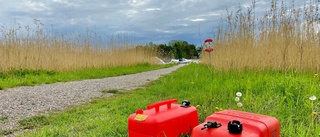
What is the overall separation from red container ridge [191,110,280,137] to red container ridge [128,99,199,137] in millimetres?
308

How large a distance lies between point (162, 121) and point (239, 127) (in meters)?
0.54

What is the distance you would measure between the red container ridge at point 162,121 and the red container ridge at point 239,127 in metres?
0.31

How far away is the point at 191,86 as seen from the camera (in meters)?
4.04

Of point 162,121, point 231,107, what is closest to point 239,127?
point 162,121

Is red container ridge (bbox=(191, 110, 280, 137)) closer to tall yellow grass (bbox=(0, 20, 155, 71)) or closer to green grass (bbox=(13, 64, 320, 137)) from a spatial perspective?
green grass (bbox=(13, 64, 320, 137))

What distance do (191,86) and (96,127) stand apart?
6.87 ft

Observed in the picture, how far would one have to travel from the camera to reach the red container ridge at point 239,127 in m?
1.12

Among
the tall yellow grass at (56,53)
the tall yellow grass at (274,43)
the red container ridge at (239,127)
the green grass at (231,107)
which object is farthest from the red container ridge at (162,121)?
the tall yellow grass at (56,53)

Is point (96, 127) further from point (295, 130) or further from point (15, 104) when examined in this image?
point (15, 104)

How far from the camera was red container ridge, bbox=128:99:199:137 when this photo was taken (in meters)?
1.49

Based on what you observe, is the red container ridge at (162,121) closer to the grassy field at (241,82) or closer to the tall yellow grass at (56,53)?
the grassy field at (241,82)

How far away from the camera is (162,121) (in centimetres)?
150

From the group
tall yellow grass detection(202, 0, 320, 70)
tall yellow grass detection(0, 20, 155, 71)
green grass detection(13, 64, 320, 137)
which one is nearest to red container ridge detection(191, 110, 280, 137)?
green grass detection(13, 64, 320, 137)

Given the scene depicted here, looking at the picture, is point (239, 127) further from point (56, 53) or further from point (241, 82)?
point (56, 53)
